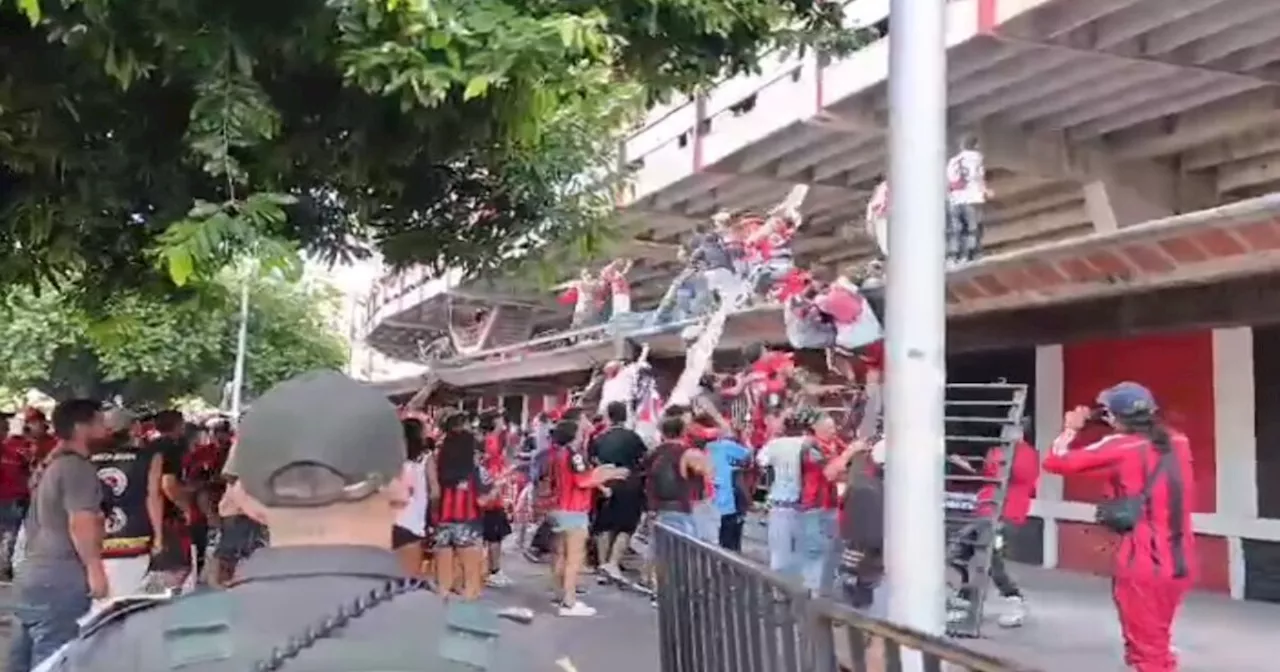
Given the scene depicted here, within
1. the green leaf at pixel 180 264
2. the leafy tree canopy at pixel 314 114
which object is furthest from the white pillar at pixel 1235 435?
the green leaf at pixel 180 264

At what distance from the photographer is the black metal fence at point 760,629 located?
11.5 feet

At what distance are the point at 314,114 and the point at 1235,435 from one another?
38.0 feet

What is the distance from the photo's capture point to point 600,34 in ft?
17.4

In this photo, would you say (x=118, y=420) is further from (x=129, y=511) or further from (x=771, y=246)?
(x=771, y=246)

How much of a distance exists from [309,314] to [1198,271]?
3146 cm

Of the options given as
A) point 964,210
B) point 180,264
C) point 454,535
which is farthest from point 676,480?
point 180,264

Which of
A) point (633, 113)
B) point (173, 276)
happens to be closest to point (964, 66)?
point (633, 113)

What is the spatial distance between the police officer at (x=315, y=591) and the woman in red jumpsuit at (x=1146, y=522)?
602 cm

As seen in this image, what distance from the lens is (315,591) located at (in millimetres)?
2129

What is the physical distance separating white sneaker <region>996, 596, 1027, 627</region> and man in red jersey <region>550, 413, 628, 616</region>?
334 cm

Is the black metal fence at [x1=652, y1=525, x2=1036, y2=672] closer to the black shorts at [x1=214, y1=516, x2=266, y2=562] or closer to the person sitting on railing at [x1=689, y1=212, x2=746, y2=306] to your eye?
the black shorts at [x1=214, y1=516, x2=266, y2=562]

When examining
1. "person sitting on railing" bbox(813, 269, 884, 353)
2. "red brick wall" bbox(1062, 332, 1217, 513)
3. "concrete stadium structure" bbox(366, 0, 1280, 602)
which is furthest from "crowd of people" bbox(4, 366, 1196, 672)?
"concrete stadium structure" bbox(366, 0, 1280, 602)

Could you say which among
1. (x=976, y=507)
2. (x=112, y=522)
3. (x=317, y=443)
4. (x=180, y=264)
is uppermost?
(x=180, y=264)

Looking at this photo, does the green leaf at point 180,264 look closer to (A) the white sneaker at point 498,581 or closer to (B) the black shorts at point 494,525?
(B) the black shorts at point 494,525
